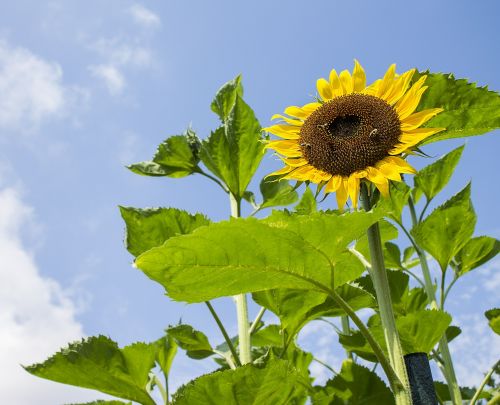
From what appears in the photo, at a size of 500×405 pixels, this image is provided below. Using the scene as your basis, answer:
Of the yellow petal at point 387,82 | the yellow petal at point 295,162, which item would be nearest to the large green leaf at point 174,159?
the yellow petal at point 295,162

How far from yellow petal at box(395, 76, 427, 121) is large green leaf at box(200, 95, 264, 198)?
0.91m

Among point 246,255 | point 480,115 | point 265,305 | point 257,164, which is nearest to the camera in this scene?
point 246,255

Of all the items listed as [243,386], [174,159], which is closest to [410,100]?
[243,386]

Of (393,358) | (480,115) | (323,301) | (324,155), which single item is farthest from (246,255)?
(480,115)

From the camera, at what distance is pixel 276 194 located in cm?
297

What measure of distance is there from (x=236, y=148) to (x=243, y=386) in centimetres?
123

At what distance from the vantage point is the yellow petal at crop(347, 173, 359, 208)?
1704 millimetres

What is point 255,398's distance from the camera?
175 cm

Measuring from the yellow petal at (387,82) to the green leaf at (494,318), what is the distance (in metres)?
1.24

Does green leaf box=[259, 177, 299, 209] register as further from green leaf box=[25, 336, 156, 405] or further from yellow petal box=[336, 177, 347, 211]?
yellow petal box=[336, 177, 347, 211]

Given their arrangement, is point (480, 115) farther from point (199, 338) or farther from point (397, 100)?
point (199, 338)

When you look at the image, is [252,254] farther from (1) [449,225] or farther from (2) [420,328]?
(1) [449,225]

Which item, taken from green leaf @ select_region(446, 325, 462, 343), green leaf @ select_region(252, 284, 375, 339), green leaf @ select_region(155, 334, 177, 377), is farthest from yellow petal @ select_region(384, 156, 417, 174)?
green leaf @ select_region(446, 325, 462, 343)

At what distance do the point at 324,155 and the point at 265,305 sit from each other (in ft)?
2.33
